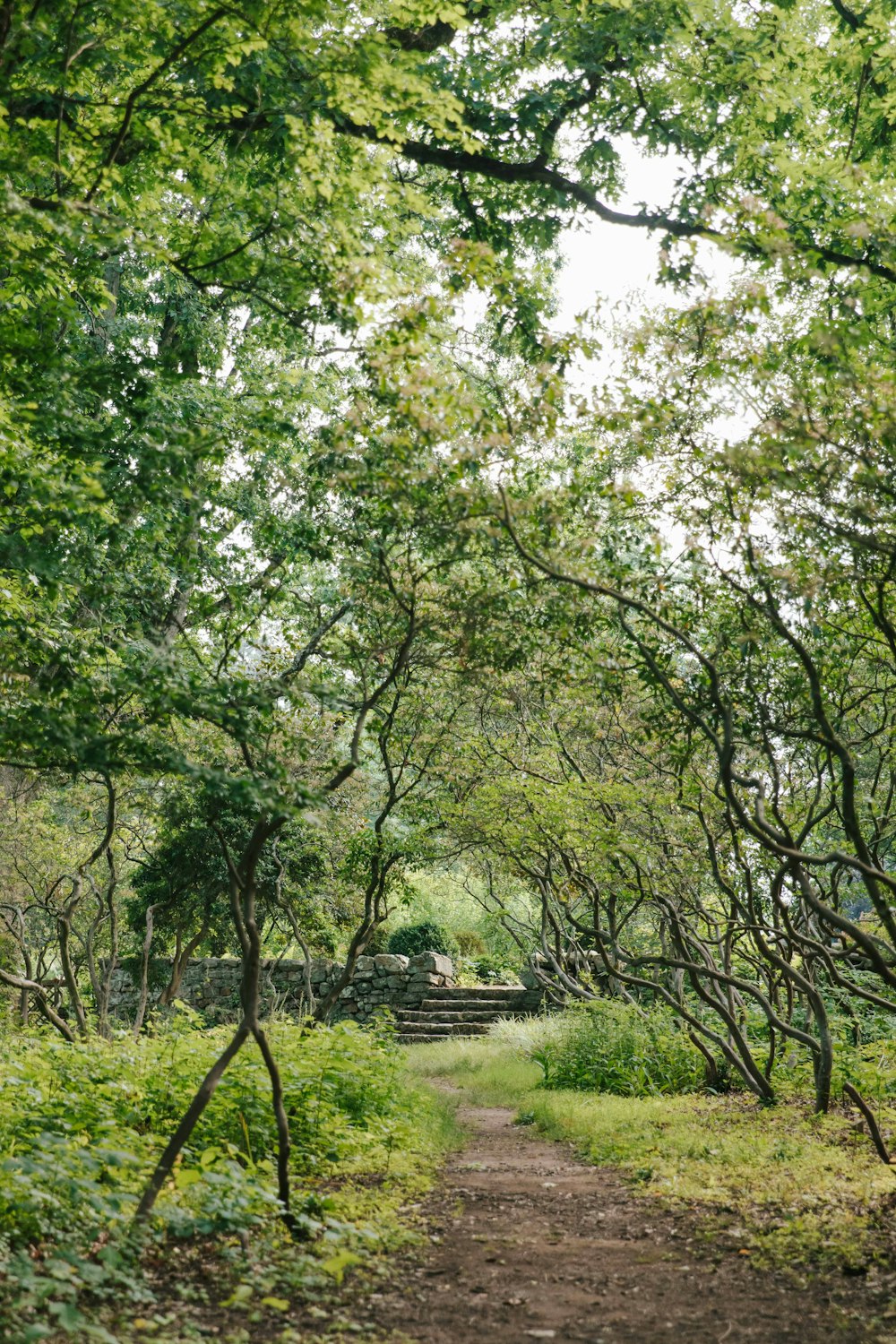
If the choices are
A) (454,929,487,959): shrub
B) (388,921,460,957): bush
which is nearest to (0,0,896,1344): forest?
(388,921,460,957): bush

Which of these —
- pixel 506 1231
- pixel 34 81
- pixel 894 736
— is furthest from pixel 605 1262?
pixel 34 81

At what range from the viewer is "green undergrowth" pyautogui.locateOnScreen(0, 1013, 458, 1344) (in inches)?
136

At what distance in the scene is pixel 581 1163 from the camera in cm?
761

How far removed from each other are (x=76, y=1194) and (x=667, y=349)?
546cm

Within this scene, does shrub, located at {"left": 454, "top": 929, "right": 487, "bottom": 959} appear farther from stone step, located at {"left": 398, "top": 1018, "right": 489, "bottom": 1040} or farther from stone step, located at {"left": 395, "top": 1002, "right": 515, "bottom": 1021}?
stone step, located at {"left": 398, "top": 1018, "right": 489, "bottom": 1040}

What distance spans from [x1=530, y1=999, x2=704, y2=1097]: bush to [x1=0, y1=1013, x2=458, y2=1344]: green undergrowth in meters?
3.34

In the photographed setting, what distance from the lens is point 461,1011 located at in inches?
740

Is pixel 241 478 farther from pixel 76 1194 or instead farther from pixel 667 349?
pixel 76 1194

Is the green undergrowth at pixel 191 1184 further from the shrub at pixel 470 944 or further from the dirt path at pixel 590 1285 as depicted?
the shrub at pixel 470 944

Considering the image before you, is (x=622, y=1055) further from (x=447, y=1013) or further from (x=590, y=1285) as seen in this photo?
(x=447, y=1013)

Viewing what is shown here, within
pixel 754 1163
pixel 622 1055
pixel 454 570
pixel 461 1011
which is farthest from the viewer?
pixel 461 1011

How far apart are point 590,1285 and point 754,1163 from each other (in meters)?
2.41

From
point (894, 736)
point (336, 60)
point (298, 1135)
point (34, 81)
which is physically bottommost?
point (298, 1135)

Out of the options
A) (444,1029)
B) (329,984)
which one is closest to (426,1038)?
(444,1029)
